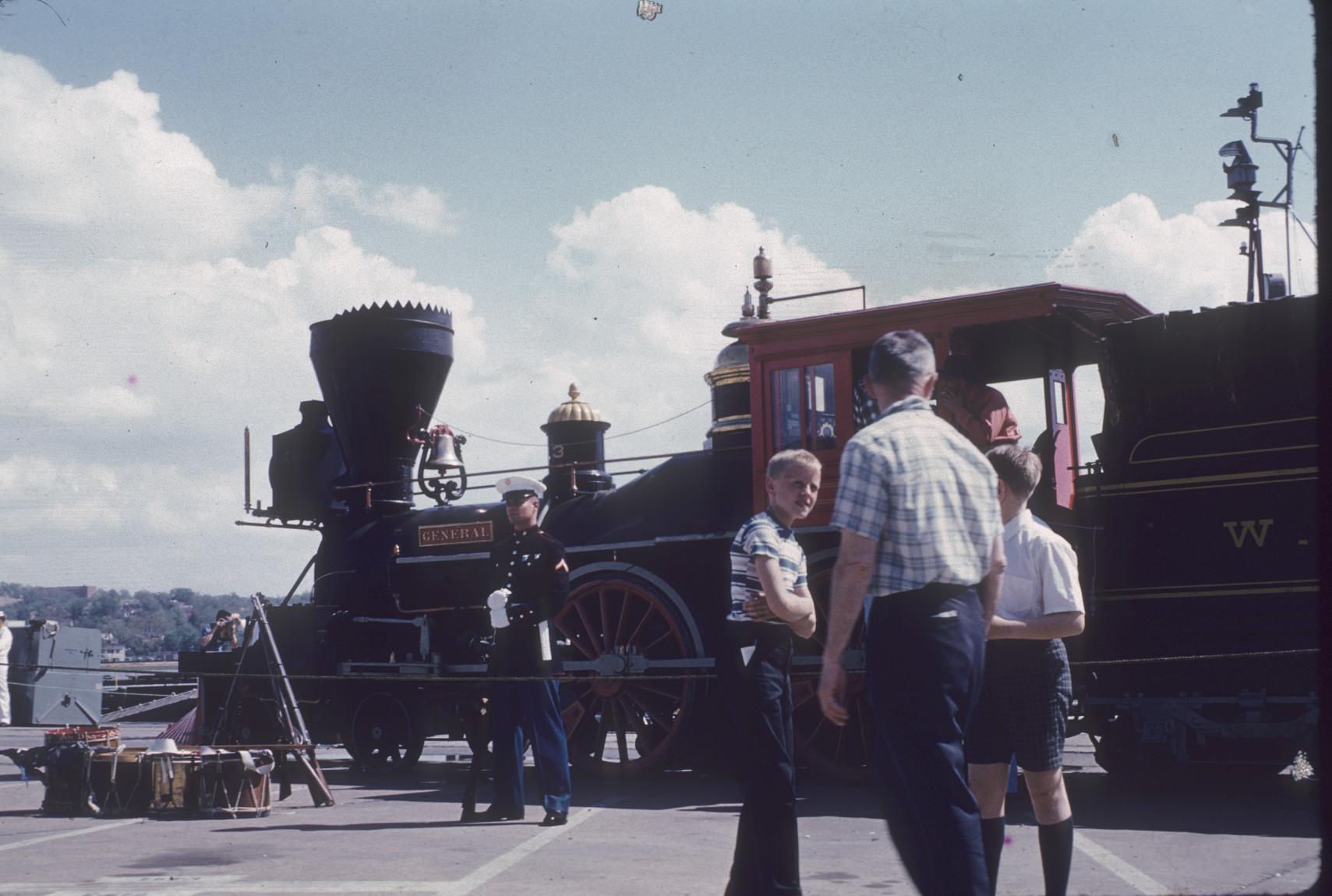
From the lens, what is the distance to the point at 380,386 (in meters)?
12.9

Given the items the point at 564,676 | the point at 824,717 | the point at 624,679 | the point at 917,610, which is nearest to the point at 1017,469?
the point at 917,610

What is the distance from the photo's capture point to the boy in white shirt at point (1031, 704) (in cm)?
457

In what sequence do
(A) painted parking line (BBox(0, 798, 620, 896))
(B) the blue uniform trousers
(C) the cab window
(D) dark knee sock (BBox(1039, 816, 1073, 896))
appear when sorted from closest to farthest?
(D) dark knee sock (BBox(1039, 816, 1073, 896))
(A) painted parking line (BBox(0, 798, 620, 896))
(B) the blue uniform trousers
(C) the cab window

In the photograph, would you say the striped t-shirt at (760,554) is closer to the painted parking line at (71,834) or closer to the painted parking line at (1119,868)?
the painted parking line at (1119,868)

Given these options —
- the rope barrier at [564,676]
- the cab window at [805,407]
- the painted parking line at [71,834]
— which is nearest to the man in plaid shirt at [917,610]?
the rope barrier at [564,676]

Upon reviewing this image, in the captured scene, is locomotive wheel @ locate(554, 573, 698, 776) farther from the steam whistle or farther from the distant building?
the distant building

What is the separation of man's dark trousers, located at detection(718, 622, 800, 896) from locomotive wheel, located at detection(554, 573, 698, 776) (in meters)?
5.22

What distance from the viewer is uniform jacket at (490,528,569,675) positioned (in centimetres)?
820

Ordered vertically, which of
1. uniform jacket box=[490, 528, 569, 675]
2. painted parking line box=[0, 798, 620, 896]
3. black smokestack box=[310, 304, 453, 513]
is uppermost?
black smokestack box=[310, 304, 453, 513]

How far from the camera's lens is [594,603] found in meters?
10.9

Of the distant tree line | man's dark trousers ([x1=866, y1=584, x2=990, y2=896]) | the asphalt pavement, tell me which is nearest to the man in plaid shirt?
man's dark trousers ([x1=866, y1=584, x2=990, y2=896])

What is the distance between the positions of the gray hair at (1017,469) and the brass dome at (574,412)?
9.57 meters

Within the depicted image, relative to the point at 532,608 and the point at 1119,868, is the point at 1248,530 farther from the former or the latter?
the point at 532,608

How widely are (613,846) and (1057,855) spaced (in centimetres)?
275
